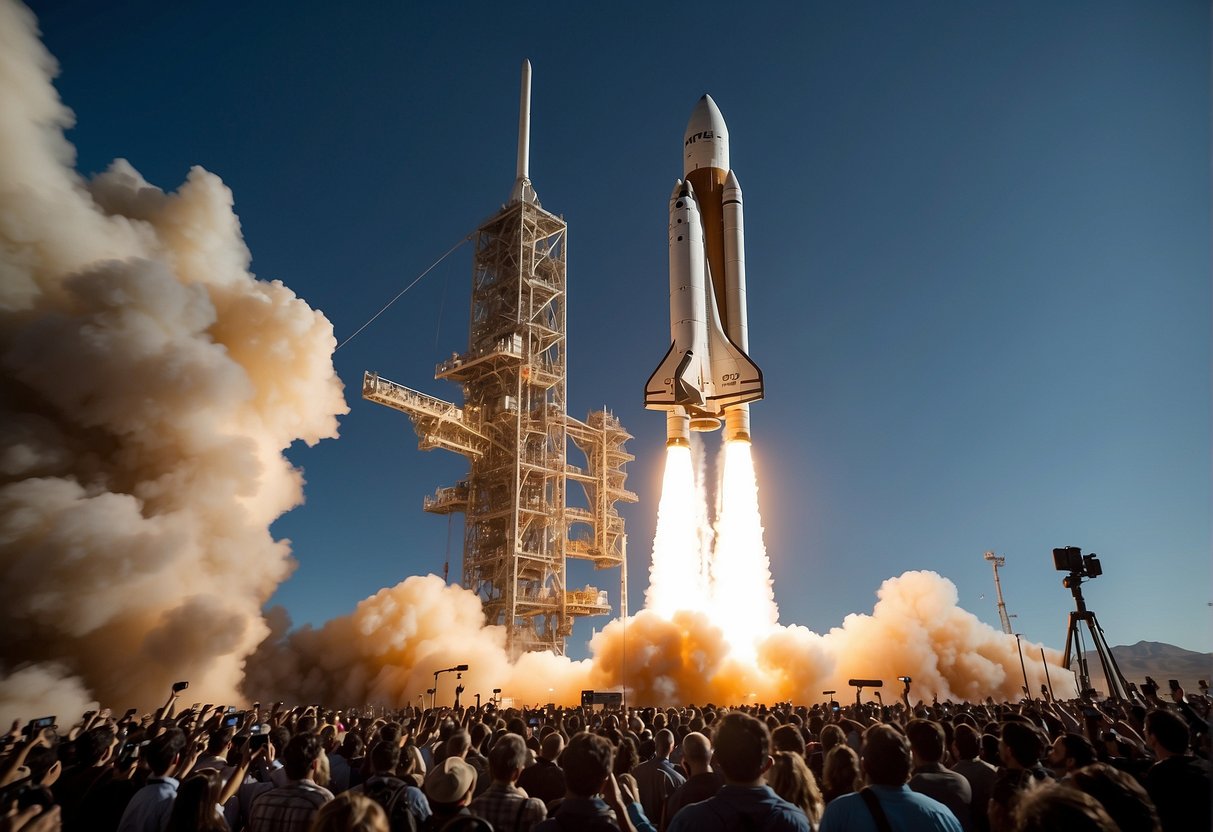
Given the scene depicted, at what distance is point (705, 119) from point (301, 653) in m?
26.6

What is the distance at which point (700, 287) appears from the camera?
85.0 ft

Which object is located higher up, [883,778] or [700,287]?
[700,287]

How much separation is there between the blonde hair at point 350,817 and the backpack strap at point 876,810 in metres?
2.07

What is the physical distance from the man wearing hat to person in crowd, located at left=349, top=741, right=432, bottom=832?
13 cm

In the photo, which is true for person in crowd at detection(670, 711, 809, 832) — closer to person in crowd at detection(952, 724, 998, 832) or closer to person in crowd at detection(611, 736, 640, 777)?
person in crowd at detection(952, 724, 998, 832)

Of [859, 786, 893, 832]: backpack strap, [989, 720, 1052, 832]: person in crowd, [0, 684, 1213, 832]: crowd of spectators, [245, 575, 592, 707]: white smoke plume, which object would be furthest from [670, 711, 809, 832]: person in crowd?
[245, 575, 592, 707]: white smoke plume

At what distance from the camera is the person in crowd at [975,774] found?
4.53 meters

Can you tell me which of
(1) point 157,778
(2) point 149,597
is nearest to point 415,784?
(1) point 157,778

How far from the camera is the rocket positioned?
82.7 feet

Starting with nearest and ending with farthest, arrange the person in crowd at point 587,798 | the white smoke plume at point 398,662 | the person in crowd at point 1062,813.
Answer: the person in crowd at point 1062,813 < the person in crowd at point 587,798 < the white smoke plume at point 398,662

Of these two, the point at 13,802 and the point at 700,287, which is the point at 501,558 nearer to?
the point at 700,287

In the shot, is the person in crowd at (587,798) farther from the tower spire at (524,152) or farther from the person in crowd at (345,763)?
the tower spire at (524,152)

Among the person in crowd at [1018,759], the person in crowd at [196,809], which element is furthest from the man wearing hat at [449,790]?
the person in crowd at [1018,759]

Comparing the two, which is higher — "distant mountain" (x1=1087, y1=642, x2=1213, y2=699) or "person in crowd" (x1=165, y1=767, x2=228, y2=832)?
"distant mountain" (x1=1087, y1=642, x2=1213, y2=699)
